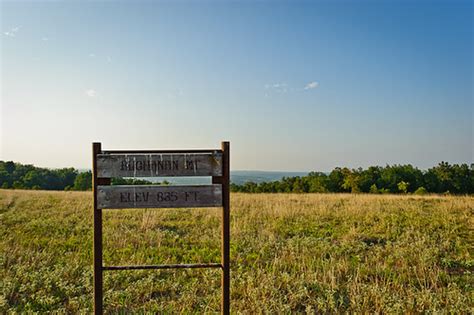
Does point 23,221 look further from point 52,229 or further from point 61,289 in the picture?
point 61,289

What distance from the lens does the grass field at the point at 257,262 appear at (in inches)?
195

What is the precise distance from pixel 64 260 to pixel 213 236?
11.9 ft

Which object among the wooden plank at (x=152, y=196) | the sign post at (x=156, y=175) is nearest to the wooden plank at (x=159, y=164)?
the sign post at (x=156, y=175)

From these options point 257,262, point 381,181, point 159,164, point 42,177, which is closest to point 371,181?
point 381,181

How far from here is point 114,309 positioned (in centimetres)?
484

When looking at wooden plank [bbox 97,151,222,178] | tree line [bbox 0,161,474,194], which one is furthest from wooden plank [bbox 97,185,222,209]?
tree line [bbox 0,161,474,194]

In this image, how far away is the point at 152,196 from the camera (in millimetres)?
4211

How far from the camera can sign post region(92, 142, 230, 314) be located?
13.7 ft

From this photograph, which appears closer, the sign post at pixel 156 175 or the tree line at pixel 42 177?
the sign post at pixel 156 175

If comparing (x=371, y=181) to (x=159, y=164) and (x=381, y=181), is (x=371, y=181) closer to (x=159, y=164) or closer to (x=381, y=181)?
(x=381, y=181)

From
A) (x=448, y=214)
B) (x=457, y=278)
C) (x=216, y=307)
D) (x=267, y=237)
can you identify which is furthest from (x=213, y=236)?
(x=448, y=214)

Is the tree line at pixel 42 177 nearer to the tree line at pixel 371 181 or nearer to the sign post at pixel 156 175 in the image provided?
the tree line at pixel 371 181

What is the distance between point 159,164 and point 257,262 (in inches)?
140

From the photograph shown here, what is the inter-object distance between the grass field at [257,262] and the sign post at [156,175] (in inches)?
47.2
